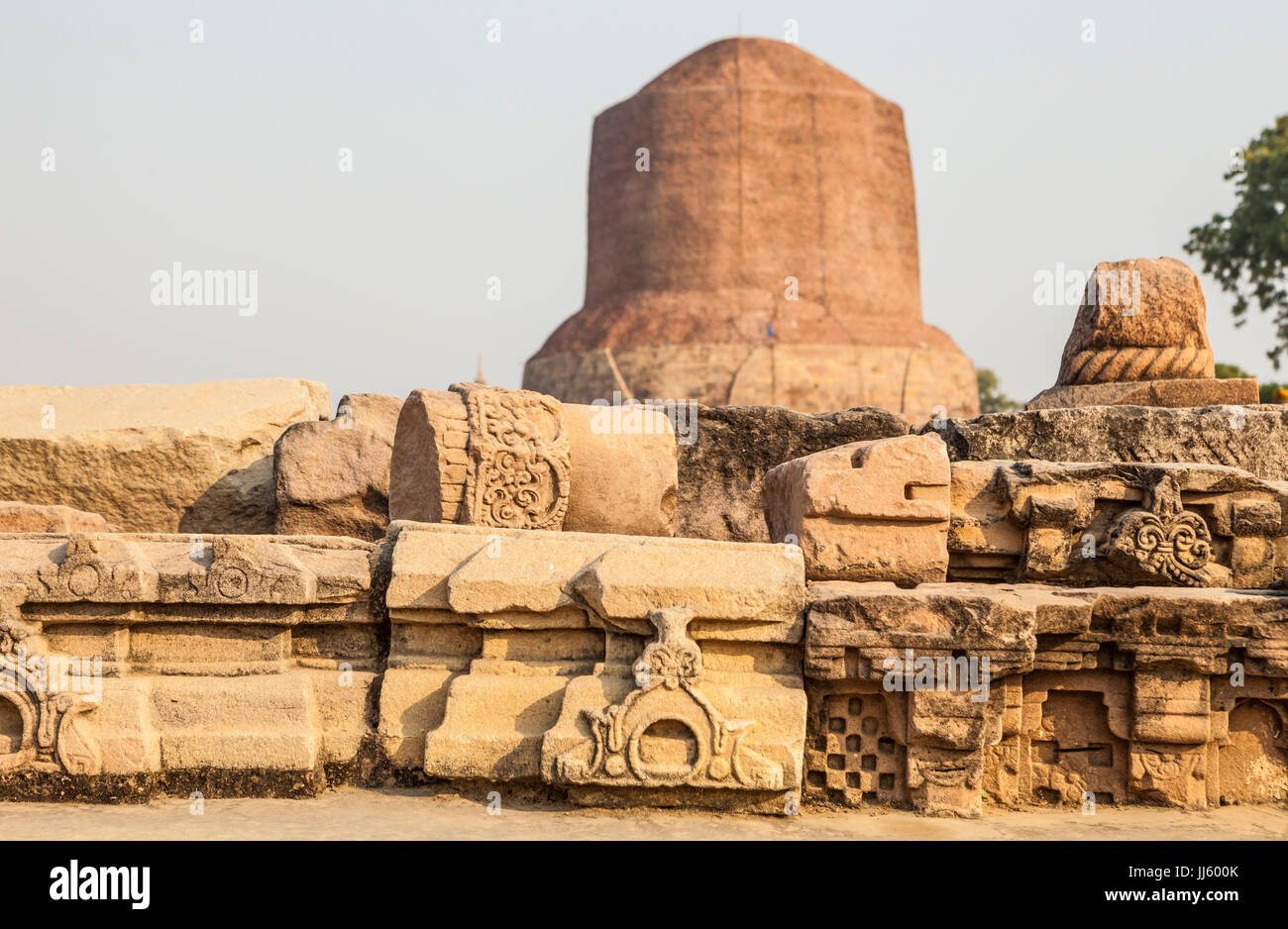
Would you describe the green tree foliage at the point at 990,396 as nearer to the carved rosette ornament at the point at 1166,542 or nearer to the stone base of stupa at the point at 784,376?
the stone base of stupa at the point at 784,376

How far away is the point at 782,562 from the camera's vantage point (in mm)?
4316

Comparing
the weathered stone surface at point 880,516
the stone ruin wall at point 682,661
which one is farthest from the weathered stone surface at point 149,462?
the weathered stone surface at point 880,516

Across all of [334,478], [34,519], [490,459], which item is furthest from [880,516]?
[34,519]

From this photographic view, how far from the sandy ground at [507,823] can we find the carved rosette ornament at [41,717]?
13 cm

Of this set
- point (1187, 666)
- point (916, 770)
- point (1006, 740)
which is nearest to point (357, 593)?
point (916, 770)

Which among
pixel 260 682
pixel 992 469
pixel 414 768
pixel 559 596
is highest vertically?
pixel 992 469

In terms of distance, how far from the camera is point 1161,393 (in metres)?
6.45

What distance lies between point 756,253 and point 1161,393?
1413 centimetres

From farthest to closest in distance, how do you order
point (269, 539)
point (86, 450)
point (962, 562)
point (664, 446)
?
point (86, 450)
point (664, 446)
point (962, 562)
point (269, 539)

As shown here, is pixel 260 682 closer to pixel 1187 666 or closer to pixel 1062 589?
pixel 1062 589

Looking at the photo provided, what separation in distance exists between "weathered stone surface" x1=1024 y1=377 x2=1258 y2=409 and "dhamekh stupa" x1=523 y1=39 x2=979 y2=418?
12516mm

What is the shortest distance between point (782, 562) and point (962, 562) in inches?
40.8

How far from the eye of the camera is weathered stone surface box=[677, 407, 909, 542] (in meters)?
6.48

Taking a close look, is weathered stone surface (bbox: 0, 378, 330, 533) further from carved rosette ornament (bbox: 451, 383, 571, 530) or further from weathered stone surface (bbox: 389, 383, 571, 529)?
carved rosette ornament (bbox: 451, 383, 571, 530)
